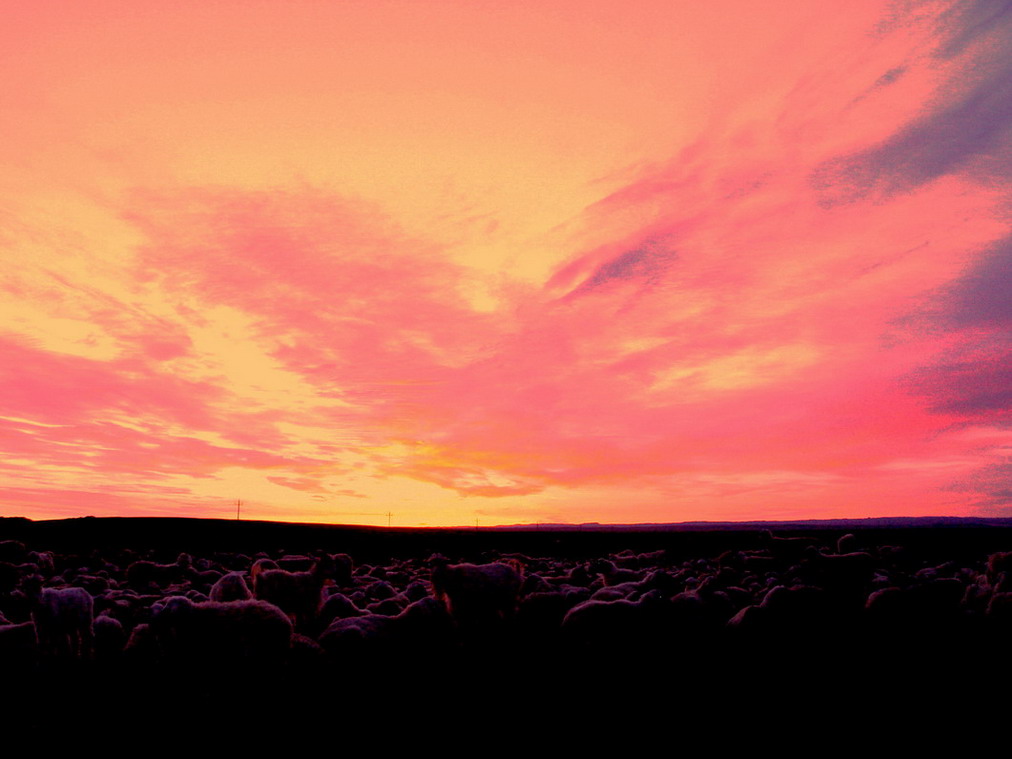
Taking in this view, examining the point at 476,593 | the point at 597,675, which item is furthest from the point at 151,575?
the point at 597,675

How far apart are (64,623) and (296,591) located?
130 inches

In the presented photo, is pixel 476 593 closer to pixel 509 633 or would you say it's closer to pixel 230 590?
pixel 509 633

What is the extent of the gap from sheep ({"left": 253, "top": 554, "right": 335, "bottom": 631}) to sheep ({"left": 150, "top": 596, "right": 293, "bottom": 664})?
3724mm

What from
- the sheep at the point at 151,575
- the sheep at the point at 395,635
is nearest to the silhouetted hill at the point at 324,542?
the sheep at the point at 151,575

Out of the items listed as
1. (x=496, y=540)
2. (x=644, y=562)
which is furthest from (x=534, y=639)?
(x=496, y=540)

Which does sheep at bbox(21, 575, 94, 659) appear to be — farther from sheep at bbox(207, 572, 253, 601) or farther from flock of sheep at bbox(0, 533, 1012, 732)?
sheep at bbox(207, 572, 253, 601)

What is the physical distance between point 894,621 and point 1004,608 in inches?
64.4

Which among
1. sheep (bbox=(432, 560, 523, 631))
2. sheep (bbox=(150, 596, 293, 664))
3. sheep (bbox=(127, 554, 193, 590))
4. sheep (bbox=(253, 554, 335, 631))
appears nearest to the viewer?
sheep (bbox=(150, 596, 293, 664))

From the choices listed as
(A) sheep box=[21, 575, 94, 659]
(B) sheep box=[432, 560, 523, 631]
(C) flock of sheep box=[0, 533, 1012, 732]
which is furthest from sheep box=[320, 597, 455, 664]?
(A) sheep box=[21, 575, 94, 659]

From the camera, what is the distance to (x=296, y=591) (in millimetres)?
11156

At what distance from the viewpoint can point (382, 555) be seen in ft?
124

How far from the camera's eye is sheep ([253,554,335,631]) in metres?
10.9

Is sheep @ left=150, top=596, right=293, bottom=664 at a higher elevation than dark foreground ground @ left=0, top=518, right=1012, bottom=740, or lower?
higher

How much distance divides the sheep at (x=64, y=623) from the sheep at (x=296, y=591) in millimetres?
2518
